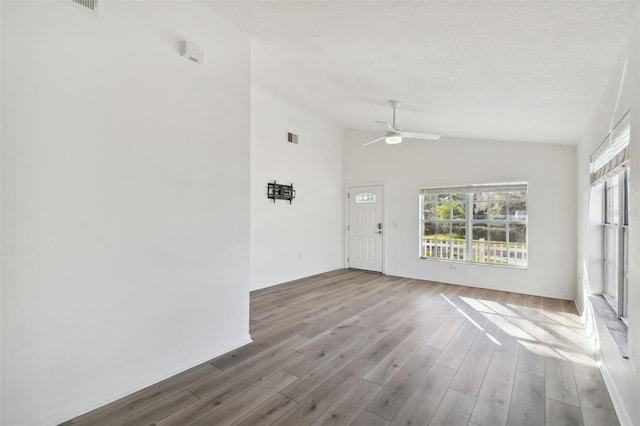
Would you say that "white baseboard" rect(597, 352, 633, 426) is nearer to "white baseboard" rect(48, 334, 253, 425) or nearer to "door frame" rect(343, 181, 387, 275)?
"white baseboard" rect(48, 334, 253, 425)

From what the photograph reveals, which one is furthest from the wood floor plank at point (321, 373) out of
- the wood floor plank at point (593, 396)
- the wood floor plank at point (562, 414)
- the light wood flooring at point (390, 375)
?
the wood floor plank at point (593, 396)

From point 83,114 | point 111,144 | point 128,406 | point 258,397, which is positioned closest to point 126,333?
point 128,406

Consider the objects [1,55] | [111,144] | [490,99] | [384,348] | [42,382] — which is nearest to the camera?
[1,55]

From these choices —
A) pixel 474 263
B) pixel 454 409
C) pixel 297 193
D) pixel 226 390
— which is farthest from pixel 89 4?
pixel 474 263

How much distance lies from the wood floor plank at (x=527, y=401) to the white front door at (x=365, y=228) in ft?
13.9

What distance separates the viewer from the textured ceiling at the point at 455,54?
1821mm

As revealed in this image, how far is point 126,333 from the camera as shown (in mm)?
2146

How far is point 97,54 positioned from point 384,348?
3.32 meters

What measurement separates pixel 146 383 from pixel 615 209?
4.29m

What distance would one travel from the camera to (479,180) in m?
5.39

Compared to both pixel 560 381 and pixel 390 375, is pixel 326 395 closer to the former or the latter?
pixel 390 375

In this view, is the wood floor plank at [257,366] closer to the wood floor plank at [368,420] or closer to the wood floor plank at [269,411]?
the wood floor plank at [269,411]

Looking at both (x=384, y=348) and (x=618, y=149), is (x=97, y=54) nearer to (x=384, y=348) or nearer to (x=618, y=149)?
(x=384, y=348)

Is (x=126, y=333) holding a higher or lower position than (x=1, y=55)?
lower
